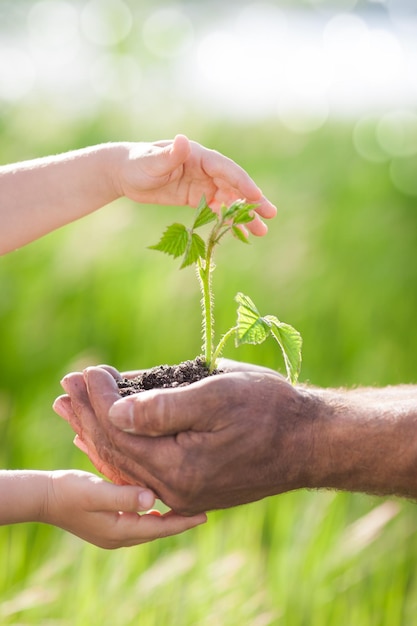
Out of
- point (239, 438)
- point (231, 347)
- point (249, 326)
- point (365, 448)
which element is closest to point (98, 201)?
point (249, 326)

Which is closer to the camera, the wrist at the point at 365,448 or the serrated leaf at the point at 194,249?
the serrated leaf at the point at 194,249

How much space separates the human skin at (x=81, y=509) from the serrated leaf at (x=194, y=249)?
1.28 ft

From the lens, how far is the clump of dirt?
148 cm

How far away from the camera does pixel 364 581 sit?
7.98ft

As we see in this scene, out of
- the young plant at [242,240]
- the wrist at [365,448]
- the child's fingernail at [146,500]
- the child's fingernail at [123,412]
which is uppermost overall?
the young plant at [242,240]

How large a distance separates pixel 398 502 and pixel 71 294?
1.47 meters

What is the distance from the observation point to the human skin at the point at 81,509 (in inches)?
56.7

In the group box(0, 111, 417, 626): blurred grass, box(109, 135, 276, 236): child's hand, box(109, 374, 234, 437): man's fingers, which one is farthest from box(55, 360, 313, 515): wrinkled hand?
box(0, 111, 417, 626): blurred grass

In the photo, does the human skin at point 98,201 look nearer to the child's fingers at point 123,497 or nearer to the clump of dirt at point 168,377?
the child's fingers at point 123,497

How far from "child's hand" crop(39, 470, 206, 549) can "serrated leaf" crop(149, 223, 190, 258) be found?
399mm

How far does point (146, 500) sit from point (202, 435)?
14cm

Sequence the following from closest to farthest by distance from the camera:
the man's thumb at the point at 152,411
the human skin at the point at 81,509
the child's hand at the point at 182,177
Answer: the man's thumb at the point at 152,411, the human skin at the point at 81,509, the child's hand at the point at 182,177

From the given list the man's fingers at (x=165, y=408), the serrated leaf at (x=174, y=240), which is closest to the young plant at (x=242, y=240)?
the serrated leaf at (x=174, y=240)

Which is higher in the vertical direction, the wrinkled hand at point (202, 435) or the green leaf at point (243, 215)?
the green leaf at point (243, 215)
